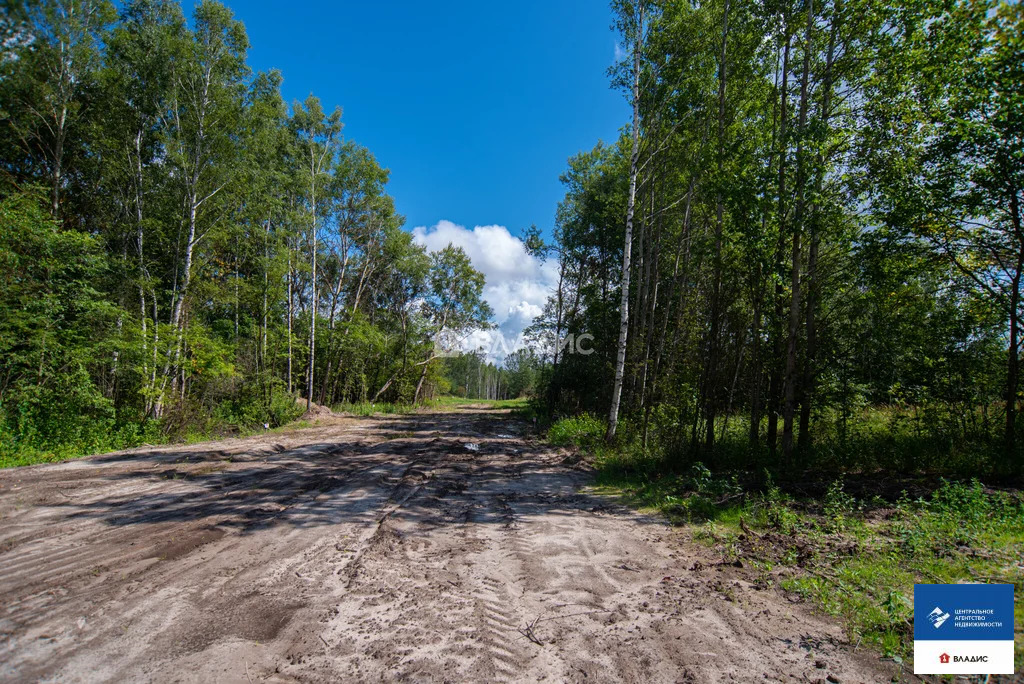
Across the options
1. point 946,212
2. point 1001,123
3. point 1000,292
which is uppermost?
point 1001,123

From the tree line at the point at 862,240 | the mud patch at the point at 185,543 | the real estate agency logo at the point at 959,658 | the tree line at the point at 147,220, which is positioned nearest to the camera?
the real estate agency logo at the point at 959,658

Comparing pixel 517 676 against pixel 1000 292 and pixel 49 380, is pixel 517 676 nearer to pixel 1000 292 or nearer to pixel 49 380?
pixel 1000 292

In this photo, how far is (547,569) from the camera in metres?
4.23

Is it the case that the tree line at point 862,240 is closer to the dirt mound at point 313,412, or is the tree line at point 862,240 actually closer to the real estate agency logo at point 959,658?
the real estate agency logo at point 959,658

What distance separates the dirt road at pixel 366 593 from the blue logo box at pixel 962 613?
415 mm

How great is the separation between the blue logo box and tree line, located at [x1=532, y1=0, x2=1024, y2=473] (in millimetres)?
5193

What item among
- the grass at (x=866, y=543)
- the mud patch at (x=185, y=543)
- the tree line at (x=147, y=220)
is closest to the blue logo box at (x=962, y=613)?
the grass at (x=866, y=543)

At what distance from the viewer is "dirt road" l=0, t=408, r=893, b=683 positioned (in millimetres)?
2725

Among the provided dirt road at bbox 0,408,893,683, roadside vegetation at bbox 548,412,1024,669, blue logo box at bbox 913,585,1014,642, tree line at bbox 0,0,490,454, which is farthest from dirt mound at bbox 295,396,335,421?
blue logo box at bbox 913,585,1014,642

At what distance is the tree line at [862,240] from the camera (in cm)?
706

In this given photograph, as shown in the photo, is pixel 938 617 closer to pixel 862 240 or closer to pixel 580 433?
pixel 862 240

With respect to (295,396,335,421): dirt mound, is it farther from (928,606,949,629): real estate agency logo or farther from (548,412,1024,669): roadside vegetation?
(928,606,949,629): real estate agency logo

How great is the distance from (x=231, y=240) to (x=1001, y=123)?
24562 millimetres

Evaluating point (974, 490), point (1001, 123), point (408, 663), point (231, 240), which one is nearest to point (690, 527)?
point (974, 490)
